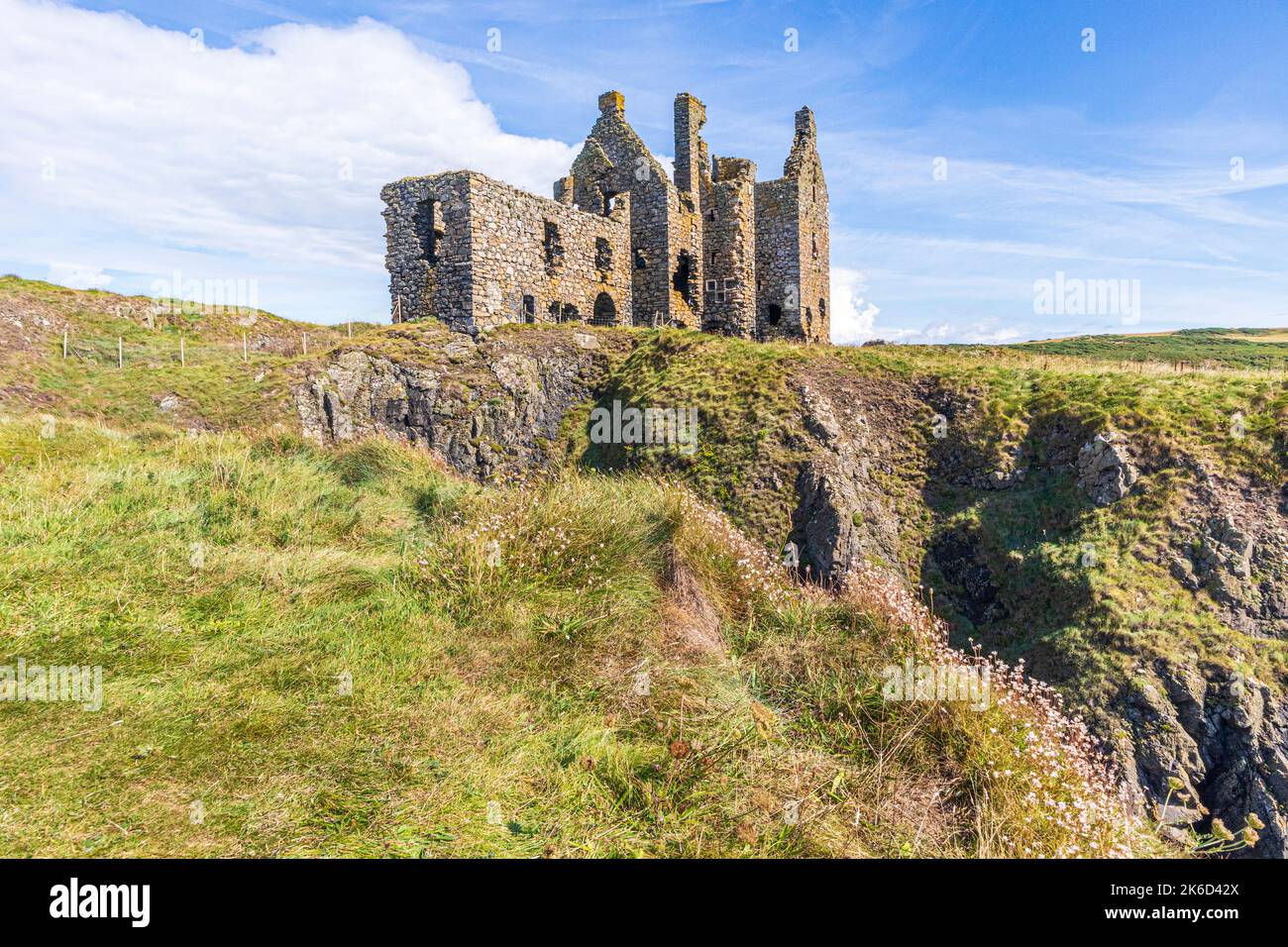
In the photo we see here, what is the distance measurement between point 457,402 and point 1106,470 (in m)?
15.6

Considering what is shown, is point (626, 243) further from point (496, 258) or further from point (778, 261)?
point (778, 261)

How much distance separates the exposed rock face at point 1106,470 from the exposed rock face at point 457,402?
41.4ft

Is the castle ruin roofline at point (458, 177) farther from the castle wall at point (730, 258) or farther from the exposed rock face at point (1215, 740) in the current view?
the exposed rock face at point (1215, 740)

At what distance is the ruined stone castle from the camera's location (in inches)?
838

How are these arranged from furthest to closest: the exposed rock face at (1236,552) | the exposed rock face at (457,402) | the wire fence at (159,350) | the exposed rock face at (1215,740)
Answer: the wire fence at (159,350)
the exposed rock face at (457,402)
the exposed rock face at (1236,552)
the exposed rock face at (1215,740)

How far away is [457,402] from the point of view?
18.4 m

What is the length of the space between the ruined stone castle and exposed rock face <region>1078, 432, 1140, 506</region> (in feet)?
51.9

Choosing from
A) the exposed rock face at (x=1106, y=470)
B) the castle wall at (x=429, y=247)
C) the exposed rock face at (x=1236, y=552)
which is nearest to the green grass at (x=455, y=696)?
the exposed rock face at (x=1236, y=552)

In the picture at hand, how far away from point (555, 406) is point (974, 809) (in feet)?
51.9

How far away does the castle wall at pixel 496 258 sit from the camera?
2088 cm

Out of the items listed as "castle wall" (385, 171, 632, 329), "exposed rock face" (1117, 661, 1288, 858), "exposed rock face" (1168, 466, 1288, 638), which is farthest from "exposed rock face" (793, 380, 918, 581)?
"castle wall" (385, 171, 632, 329)

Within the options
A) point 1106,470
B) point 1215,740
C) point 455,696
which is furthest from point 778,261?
point 455,696

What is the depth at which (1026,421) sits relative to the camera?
1645 centimetres
